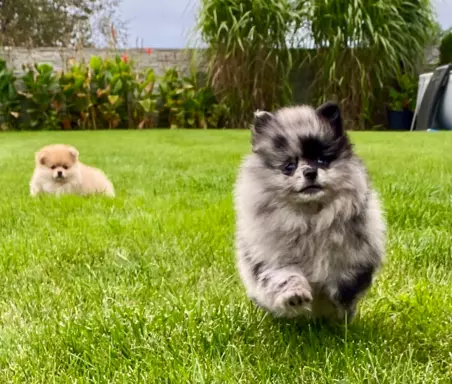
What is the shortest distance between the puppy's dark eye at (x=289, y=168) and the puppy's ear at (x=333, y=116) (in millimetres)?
166

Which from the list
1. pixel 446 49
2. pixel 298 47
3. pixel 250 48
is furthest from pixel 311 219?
pixel 446 49

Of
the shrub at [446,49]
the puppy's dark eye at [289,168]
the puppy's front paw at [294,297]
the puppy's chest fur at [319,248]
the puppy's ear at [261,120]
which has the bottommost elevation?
the puppy's front paw at [294,297]

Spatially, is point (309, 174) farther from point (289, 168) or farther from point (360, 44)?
point (360, 44)

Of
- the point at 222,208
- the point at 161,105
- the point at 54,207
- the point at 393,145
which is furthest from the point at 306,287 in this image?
the point at 161,105

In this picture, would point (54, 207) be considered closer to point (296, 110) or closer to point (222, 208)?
point (222, 208)

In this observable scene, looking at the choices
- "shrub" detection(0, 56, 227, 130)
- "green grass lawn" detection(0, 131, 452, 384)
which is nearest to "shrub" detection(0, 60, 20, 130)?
"shrub" detection(0, 56, 227, 130)

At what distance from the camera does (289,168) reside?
180cm

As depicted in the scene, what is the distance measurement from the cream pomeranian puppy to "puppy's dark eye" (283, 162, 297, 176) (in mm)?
3125

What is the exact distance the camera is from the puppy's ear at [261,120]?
189 cm

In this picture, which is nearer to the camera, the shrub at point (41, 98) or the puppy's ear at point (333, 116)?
the puppy's ear at point (333, 116)

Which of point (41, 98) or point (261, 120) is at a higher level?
point (261, 120)

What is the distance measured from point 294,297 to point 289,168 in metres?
0.40

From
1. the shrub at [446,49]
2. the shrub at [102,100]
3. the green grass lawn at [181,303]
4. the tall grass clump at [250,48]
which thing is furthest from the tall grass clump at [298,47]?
the green grass lawn at [181,303]

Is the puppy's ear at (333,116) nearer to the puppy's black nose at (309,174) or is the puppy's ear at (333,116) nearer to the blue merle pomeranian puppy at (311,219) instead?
the blue merle pomeranian puppy at (311,219)
